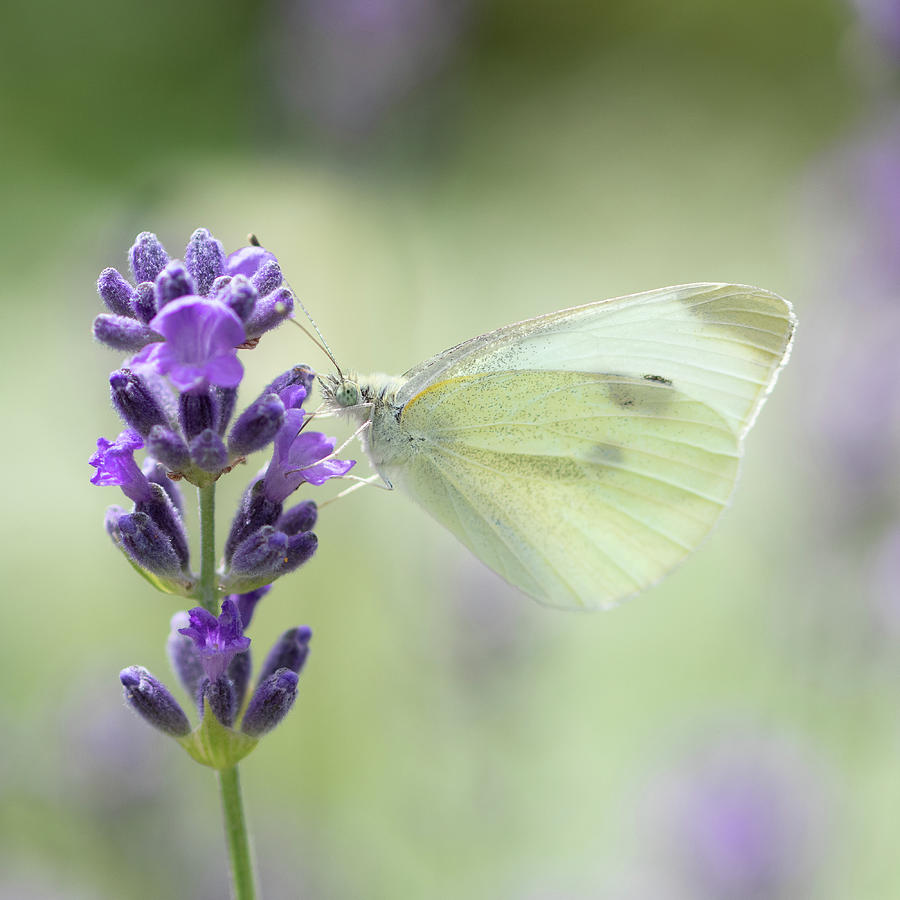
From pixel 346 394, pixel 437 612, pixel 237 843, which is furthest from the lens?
pixel 437 612

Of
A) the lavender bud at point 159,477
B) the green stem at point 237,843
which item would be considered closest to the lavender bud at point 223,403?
the lavender bud at point 159,477

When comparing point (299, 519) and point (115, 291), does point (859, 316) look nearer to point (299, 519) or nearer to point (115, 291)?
point (299, 519)

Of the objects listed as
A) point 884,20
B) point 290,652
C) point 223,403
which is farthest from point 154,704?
point 884,20

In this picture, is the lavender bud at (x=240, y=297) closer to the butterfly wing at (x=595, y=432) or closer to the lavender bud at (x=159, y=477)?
the lavender bud at (x=159, y=477)

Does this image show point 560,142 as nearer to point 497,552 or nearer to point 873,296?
point 873,296

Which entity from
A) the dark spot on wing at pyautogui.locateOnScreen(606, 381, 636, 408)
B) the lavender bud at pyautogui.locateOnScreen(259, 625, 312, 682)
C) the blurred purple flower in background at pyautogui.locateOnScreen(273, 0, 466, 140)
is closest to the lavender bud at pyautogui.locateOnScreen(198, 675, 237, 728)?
the lavender bud at pyautogui.locateOnScreen(259, 625, 312, 682)

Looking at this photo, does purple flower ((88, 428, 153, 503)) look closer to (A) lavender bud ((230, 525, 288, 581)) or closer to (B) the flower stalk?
(B) the flower stalk
